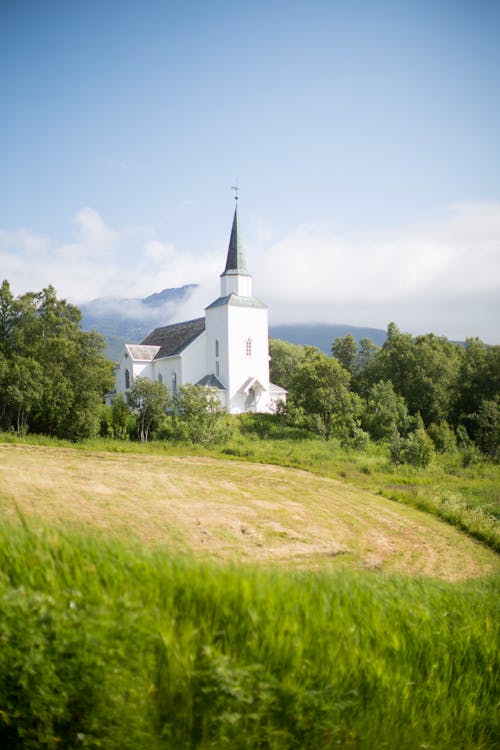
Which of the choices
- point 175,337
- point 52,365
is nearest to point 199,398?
point 52,365

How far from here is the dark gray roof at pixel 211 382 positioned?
46500mm

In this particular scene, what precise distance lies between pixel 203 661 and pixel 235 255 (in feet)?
162

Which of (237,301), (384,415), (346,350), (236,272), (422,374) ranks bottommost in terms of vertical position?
(384,415)

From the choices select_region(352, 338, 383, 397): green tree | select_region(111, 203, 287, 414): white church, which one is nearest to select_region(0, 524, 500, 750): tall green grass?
select_region(111, 203, 287, 414): white church

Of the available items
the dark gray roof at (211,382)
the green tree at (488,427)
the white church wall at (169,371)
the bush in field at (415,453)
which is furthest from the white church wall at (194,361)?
the bush in field at (415,453)

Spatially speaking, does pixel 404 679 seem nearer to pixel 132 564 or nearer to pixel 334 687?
pixel 334 687

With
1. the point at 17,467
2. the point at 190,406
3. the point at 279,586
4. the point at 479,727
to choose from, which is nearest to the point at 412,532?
the point at 17,467

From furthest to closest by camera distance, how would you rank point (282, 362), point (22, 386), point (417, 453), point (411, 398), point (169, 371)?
point (282, 362) < point (169, 371) < point (411, 398) < point (22, 386) < point (417, 453)

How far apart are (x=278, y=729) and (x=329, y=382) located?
1458 inches

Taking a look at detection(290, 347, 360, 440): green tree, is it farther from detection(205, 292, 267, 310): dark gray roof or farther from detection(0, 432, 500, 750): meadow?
detection(0, 432, 500, 750): meadow

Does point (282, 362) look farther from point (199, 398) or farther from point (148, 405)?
point (199, 398)

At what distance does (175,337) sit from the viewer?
53.8m

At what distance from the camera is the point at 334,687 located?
289 cm

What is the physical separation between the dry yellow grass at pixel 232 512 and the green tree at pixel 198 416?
54.5 ft
